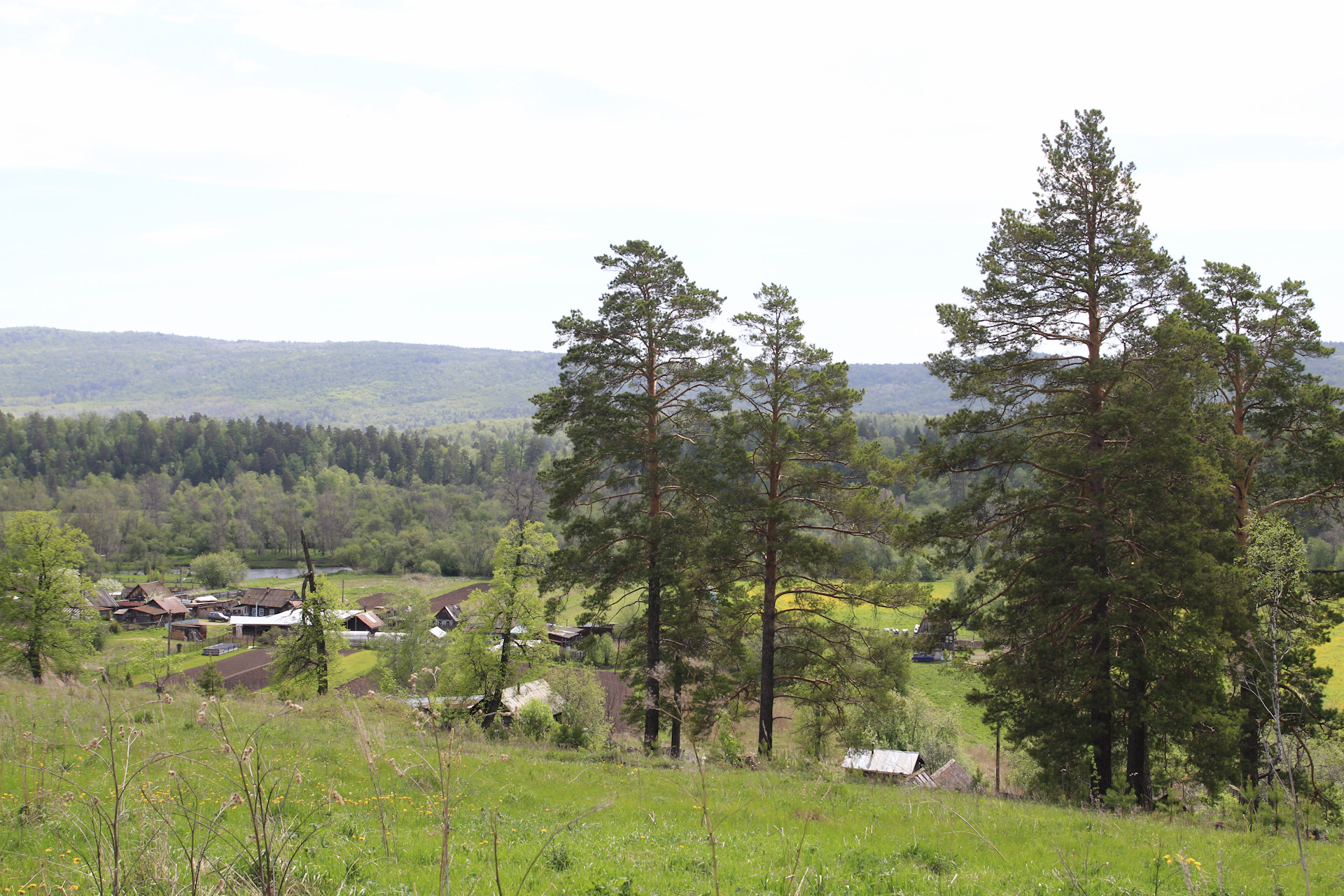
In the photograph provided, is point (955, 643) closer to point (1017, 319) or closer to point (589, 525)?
point (1017, 319)

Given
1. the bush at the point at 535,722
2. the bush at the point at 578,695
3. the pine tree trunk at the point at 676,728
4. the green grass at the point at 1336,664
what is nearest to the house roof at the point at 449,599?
the bush at the point at 578,695

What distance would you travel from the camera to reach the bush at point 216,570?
3620 inches

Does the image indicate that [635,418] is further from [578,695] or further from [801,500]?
[578,695]

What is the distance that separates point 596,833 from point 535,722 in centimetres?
1774

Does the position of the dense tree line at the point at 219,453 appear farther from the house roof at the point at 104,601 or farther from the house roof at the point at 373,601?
the house roof at the point at 104,601

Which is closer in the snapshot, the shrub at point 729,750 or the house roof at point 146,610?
the shrub at point 729,750

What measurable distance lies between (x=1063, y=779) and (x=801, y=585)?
6644 millimetres

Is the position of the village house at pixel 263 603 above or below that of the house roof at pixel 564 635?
below

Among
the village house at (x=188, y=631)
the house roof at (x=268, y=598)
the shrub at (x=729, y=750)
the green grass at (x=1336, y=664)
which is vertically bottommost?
the village house at (x=188, y=631)

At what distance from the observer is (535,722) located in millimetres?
24469

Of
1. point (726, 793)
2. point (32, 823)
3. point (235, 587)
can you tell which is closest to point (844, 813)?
point (726, 793)

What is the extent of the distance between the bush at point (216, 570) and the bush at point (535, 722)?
80417 mm

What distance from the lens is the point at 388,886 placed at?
18.2 feet

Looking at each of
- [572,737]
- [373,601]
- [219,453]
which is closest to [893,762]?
[572,737]
